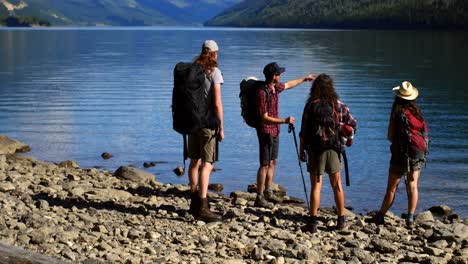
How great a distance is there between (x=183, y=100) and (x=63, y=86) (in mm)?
42957

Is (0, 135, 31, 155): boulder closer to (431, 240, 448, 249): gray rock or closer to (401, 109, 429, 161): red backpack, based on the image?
(401, 109, 429, 161): red backpack

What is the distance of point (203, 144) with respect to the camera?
12375mm

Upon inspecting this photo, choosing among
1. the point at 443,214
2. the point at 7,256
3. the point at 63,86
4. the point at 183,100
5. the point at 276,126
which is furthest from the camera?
the point at 63,86

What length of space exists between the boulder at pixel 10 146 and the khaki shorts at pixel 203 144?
14.4 metres

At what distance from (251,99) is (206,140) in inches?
66.3

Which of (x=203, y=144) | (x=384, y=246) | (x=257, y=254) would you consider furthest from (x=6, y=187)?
(x=384, y=246)

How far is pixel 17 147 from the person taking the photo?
86.9 feet

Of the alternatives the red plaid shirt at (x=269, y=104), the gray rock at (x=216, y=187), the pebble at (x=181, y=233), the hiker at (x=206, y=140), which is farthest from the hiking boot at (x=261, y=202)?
the gray rock at (x=216, y=187)

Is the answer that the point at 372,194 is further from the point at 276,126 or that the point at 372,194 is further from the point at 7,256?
the point at 7,256

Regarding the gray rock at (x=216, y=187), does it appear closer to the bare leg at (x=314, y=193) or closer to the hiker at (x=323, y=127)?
the bare leg at (x=314, y=193)

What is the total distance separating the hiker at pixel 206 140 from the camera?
12195 mm

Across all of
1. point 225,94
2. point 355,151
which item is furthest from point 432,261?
point 225,94

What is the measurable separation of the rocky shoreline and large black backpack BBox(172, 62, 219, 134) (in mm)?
1626

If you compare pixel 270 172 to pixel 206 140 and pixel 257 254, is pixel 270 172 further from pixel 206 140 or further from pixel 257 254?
pixel 257 254
